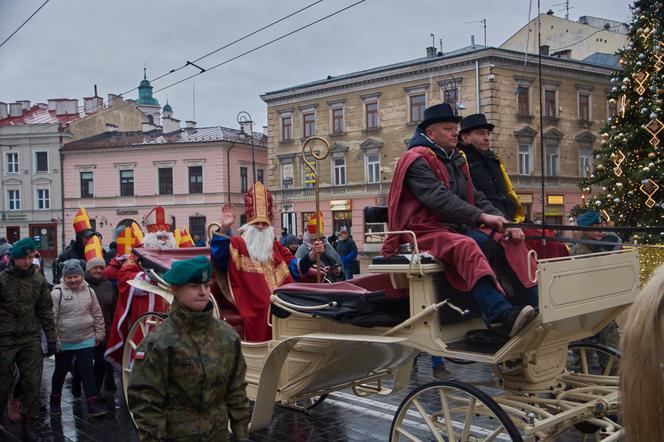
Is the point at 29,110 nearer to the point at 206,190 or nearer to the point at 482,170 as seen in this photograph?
the point at 206,190

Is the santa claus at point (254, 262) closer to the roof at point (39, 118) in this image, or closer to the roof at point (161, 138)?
the roof at point (161, 138)

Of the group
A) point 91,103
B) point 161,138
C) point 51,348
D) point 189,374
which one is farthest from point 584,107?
point 189,374

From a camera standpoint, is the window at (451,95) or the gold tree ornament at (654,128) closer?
the gold tree ornament at (654,128)

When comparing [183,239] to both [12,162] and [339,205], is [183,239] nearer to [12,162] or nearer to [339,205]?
[339,205]

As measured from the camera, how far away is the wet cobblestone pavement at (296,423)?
584cm

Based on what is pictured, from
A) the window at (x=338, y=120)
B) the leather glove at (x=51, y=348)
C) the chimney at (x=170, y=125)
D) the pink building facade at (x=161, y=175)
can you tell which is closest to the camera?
the leather glove at (x=51, y=348)

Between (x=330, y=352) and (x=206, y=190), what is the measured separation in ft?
124

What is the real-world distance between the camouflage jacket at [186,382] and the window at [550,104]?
32.2m

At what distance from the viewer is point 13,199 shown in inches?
1828

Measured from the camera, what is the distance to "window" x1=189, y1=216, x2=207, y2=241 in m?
42.0

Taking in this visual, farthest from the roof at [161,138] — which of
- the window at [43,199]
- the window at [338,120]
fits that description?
the window at [338,120]

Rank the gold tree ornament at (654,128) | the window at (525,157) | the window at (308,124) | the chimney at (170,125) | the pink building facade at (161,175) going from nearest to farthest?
the gold tree ornament at (654,128)
the window at (525,157)
the window at (308,124)
the pink building facade at (161,175)
the chimney at (170,125)

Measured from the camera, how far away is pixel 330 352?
16.4 ft

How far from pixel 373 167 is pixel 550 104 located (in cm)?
942
